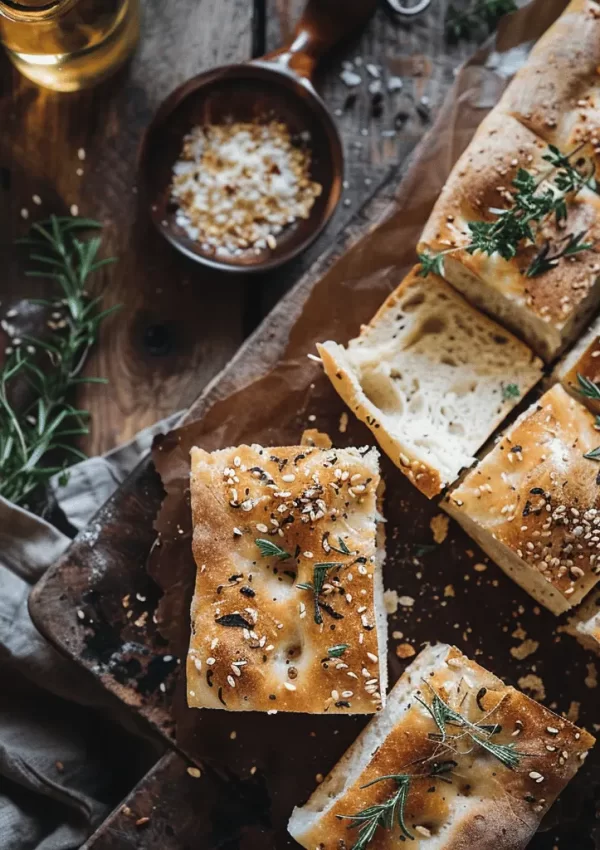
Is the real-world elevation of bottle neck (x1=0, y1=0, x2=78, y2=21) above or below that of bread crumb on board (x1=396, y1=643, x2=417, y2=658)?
above

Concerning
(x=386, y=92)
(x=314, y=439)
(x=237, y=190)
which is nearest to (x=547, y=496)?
(x=314, y=439)

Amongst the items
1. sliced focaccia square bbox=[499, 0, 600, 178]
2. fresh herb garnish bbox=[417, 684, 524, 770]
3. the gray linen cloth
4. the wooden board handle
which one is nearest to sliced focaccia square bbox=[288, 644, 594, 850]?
fresh herb garnish bbox=[417, 684, 524, 770]

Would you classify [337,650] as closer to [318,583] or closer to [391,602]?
[318,583]

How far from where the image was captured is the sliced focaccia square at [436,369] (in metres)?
3.69

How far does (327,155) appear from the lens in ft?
13.1

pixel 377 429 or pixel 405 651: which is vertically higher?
pixel 377 429

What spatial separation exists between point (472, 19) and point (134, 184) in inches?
63.9

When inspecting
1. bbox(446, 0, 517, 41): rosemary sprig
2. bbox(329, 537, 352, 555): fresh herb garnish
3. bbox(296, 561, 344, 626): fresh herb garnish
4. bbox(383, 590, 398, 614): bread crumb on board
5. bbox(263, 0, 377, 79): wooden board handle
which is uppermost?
bbox(446, 0, 517, 41): rosemary sprig

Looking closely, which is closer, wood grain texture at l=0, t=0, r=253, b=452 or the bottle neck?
the bottle neck

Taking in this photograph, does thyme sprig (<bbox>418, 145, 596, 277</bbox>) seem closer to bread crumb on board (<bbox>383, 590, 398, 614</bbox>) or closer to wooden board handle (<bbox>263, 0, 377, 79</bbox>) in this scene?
wooden board handle (<bbox>263, 0, 377, 79</bbox>)

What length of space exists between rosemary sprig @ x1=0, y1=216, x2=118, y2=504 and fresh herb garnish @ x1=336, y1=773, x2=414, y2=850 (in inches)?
69.6

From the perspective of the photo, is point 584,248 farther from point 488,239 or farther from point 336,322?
point 336,322

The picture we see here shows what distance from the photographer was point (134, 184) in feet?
13.6

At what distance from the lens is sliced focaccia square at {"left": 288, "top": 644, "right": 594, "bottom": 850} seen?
10.9ft
